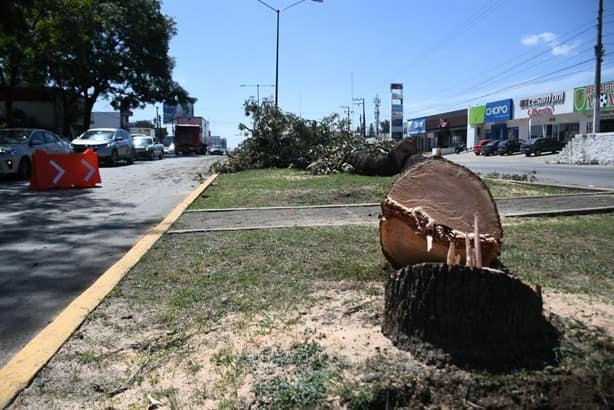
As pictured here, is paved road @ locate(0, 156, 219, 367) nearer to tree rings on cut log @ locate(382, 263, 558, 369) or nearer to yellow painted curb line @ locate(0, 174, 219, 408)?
yellow painted curb line @ locate(0, 174, 219, 408)

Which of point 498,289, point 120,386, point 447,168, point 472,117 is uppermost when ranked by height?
point 472,117

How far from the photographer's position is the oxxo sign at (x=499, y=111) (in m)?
54.0

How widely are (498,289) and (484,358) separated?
351 millimetres

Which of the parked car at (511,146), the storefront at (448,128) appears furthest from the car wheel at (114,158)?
the storefront at (448,128)

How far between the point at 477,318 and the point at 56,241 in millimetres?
5632

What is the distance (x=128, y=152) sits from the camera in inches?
1001

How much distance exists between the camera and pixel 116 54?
3844 centimetres

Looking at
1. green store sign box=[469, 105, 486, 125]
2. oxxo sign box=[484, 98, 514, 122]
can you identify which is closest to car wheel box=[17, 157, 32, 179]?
oxxo sign box=[484, 98, 514, 122]

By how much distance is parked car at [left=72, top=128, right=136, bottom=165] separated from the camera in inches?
891

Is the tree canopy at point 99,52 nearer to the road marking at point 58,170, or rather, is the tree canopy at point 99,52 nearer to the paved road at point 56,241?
the road marking at point 58,170

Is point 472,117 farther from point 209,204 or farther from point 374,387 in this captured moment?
point 374,387

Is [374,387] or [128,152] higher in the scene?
[128,152]

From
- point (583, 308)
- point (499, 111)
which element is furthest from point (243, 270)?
point (499, 111)

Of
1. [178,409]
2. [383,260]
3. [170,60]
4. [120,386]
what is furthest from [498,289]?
[170,60]
